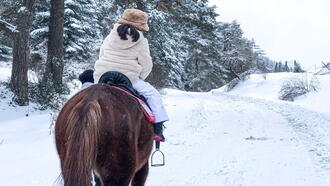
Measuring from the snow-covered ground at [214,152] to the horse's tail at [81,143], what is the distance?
2890 millimetres

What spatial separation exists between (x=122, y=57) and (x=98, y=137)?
4.34ft

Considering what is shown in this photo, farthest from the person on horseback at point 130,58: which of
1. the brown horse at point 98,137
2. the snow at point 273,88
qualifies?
the snow at point 273,88

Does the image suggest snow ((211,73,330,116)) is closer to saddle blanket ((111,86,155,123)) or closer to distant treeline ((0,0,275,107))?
distant treeline ((0,0,275,107))

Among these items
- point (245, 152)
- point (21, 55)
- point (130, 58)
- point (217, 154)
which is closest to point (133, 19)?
point (130, 58)

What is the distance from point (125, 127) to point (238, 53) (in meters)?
39.9

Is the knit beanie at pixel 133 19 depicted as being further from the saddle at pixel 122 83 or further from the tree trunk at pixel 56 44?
the tree trunk at pixel 56 44

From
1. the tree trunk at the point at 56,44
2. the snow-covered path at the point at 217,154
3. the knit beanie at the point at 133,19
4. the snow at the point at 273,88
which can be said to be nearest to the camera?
the knit beanie at the point at 133,19

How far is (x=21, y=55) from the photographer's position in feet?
34.6

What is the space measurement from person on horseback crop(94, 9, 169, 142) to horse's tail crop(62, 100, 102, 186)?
44.6 inches

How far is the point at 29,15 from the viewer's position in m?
10.6

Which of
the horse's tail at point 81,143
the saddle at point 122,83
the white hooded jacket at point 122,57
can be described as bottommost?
the horse's tail at point 81,143

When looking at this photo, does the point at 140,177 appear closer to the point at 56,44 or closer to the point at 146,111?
the point at 146,111

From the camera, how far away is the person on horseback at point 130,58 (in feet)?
12.2

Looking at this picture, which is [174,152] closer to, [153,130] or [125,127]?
[153,130]
